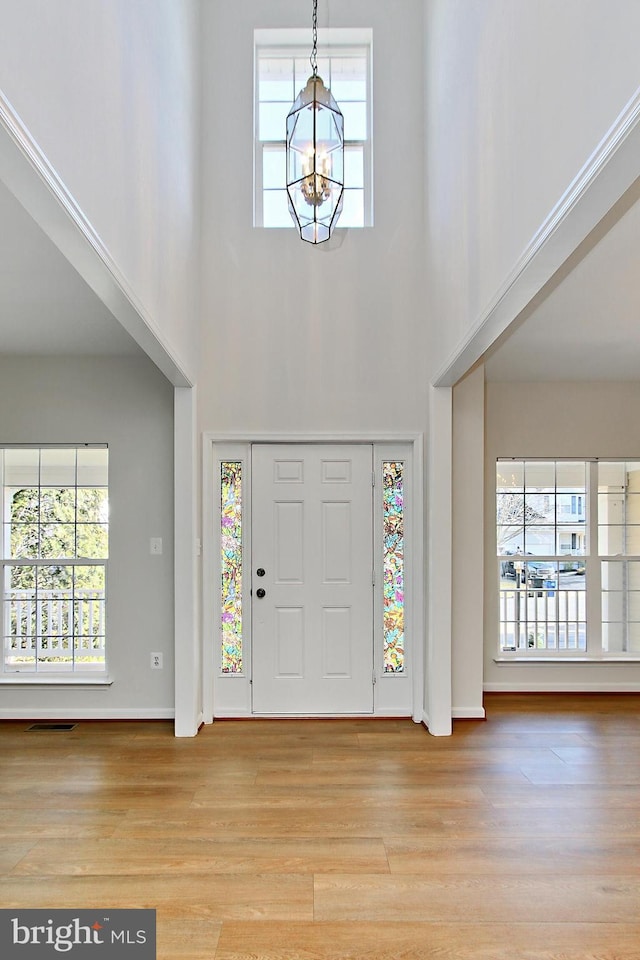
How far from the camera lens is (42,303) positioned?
3428 millimetres

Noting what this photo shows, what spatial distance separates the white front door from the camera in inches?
175

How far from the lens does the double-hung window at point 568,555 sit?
5277 millimetres

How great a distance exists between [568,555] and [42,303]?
435 cm

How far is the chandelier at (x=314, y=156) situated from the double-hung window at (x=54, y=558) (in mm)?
2218

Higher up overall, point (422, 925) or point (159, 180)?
point (159, 180)

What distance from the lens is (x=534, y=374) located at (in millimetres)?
4996

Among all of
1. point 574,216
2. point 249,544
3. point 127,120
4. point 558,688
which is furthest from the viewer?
point 558,688

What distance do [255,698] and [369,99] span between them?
172 inches

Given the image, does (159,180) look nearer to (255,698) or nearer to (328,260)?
(328,260)

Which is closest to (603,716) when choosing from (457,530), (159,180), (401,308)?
(457,530)

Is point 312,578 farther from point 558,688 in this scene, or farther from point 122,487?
point 558,688

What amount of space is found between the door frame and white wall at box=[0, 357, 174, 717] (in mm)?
257

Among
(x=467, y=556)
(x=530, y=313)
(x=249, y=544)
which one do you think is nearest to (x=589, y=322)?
(x=530, y=313)

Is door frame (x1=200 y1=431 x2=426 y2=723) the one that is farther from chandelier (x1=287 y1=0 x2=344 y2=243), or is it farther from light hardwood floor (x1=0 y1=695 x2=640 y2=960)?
chandelier (x1=287 y1=0 x2=344 y2=243)
